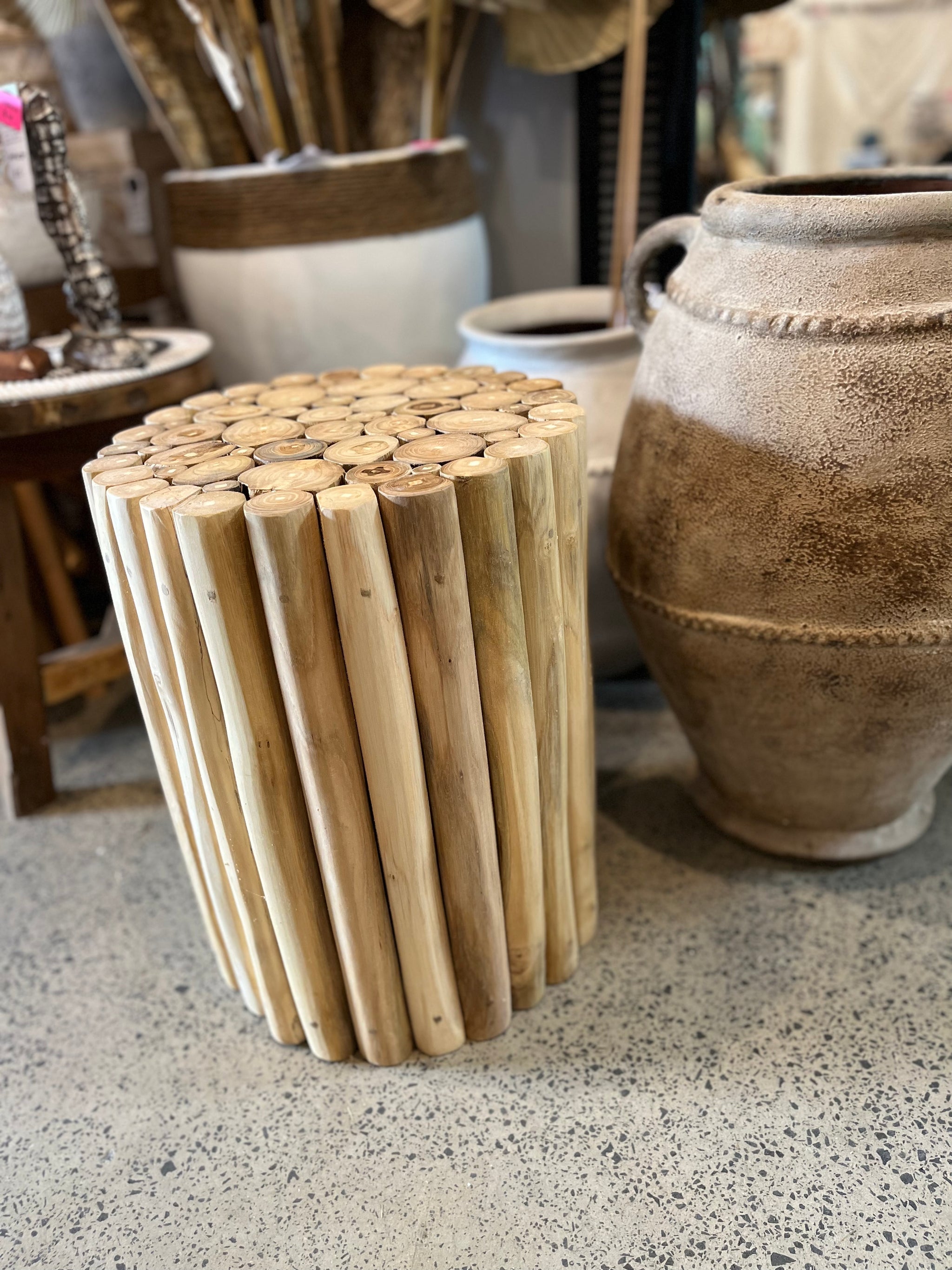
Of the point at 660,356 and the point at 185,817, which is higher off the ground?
the point at 660,356

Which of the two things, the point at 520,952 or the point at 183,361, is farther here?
the point at 183,361

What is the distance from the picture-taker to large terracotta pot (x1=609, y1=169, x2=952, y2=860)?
34.9 inches

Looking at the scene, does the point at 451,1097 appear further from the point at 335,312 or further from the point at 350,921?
the point at 335,312

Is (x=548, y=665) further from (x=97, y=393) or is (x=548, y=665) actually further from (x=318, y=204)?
(x=318, y=204)

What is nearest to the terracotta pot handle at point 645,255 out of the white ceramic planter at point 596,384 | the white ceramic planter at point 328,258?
the white ceramic planter at point 596,384

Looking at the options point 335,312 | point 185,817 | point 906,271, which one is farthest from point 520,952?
point 335,312

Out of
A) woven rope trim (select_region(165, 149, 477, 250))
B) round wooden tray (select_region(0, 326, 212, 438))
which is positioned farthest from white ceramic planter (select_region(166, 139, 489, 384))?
round wooden tray (select_region(0, 326, 212, 438))

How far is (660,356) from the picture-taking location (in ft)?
3.44

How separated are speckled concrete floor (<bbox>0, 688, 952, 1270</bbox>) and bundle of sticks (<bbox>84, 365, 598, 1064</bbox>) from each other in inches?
3.2

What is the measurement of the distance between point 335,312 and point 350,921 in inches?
43.8

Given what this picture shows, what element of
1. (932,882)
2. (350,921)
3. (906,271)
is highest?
(906,271)

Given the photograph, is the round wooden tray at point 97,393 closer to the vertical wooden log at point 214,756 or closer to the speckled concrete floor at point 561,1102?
the vertical wooden log at point 214,756

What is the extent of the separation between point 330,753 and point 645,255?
69cm

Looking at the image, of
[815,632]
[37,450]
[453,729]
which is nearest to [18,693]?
[37,450]
